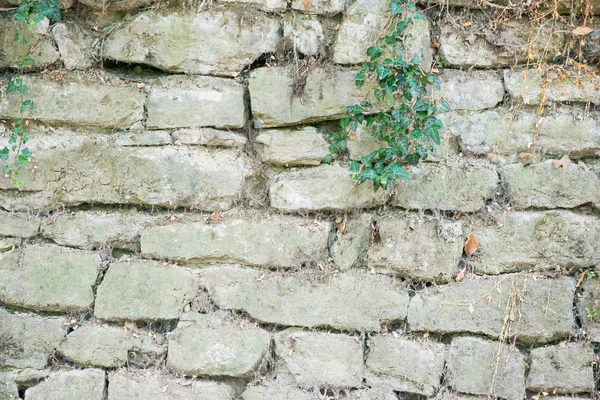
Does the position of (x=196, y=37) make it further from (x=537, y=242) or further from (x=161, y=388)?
(x=537, y=242)

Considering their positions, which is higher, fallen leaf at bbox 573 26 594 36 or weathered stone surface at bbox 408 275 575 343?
fallen leaf at bbox 573 26 594 36

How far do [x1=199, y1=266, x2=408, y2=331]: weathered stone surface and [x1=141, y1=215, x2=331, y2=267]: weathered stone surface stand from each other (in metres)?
0.06

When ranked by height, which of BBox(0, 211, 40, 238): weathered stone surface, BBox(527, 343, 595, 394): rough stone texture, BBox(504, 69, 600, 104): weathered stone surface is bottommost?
BBox(527, 343, 595, 394): rough stone texture

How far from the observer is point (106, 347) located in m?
2.64

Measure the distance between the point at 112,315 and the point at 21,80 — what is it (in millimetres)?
1029

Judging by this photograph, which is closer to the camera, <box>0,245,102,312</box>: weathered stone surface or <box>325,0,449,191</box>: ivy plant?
<box>325,0,449,191</box>: ivy plant

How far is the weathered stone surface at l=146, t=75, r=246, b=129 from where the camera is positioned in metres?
2.71

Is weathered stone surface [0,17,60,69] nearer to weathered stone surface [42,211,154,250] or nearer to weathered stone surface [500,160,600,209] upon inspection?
weathered stone surface [42,211,154,250]

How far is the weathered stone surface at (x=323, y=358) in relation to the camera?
2.61 m

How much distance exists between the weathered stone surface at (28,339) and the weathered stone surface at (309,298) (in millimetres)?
644

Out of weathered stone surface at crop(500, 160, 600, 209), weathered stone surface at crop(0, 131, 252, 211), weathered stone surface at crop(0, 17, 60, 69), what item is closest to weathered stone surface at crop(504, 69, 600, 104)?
weathered stone surface at crop(500, 160, 600, 209)

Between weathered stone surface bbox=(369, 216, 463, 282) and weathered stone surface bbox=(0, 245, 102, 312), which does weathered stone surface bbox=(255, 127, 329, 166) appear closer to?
weathered stone surface bbox=(369, 216, 463, 282)

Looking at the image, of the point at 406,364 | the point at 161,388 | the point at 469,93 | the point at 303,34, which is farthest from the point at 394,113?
the point at 161,388

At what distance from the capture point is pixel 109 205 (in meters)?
2.75
